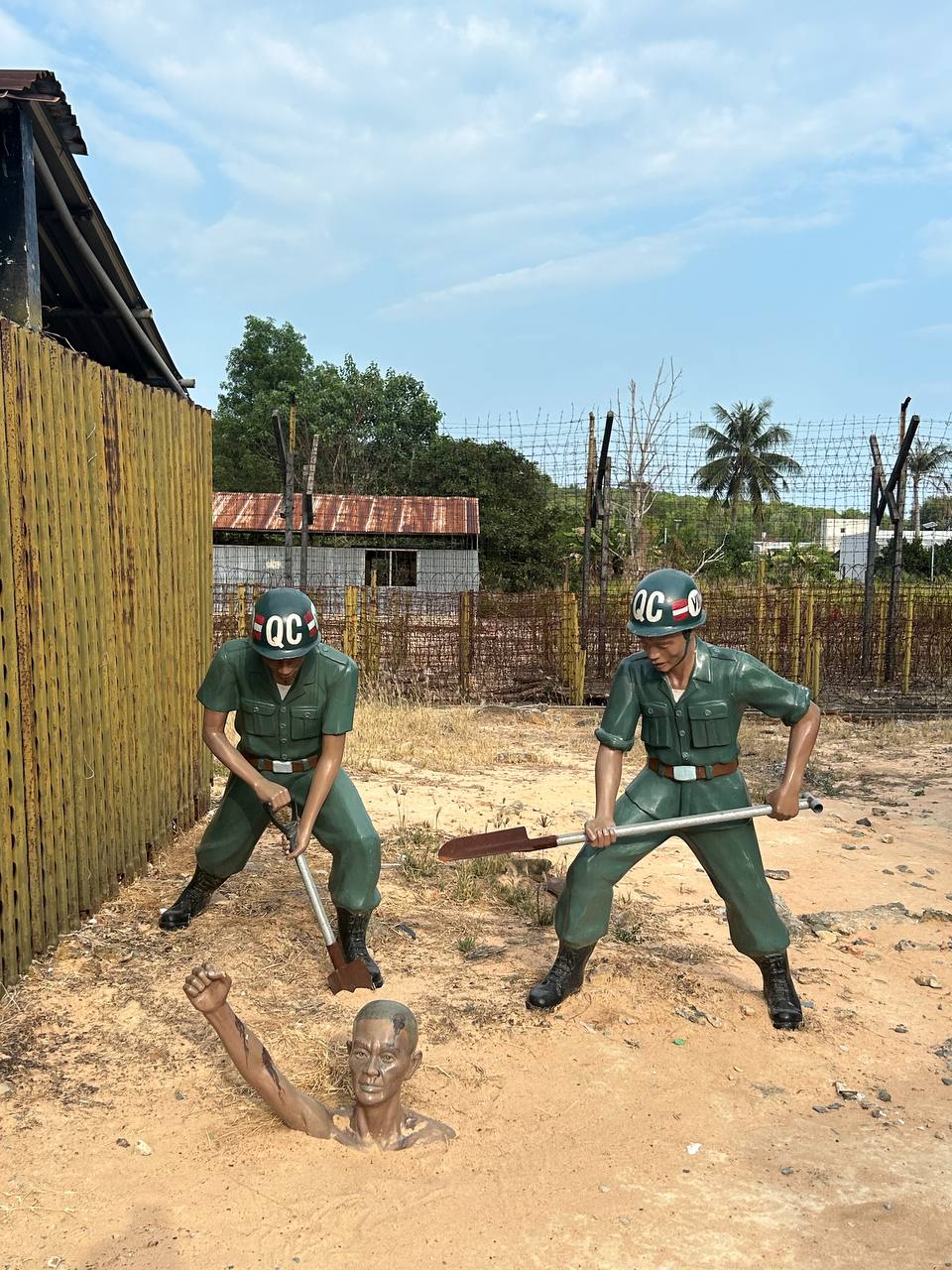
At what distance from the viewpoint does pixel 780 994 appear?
4.25 metres

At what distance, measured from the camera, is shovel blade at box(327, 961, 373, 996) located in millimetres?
4262

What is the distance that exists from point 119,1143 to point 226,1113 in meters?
0.34

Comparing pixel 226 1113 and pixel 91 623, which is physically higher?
pixel 91 623

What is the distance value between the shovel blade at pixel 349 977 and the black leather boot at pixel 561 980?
684mm

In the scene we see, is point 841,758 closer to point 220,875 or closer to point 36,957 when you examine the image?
point 220,875

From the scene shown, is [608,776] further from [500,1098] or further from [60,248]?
[60,248]

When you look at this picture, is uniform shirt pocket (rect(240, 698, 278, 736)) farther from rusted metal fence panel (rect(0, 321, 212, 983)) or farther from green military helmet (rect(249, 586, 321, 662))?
rusted metal fence panel (rect(0, 321, 212, 983))

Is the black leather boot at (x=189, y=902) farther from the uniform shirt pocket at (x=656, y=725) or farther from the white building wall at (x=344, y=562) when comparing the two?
the white building wall at (x=344, y=562)

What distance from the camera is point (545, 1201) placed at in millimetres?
2988

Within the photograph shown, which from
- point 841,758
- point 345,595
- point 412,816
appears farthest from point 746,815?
point 345,595

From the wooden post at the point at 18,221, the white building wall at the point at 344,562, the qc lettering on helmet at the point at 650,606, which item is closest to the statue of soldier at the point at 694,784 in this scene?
the qc lettering on helmet at the point at 650,606

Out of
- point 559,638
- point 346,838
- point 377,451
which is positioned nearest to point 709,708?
point 346,838

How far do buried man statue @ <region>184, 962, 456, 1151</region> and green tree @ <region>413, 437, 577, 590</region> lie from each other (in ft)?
78.7

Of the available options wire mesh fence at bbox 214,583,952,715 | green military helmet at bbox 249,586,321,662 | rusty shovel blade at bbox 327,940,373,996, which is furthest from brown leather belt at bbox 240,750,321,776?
wire mesh fence at bbox 214,583,952,715
